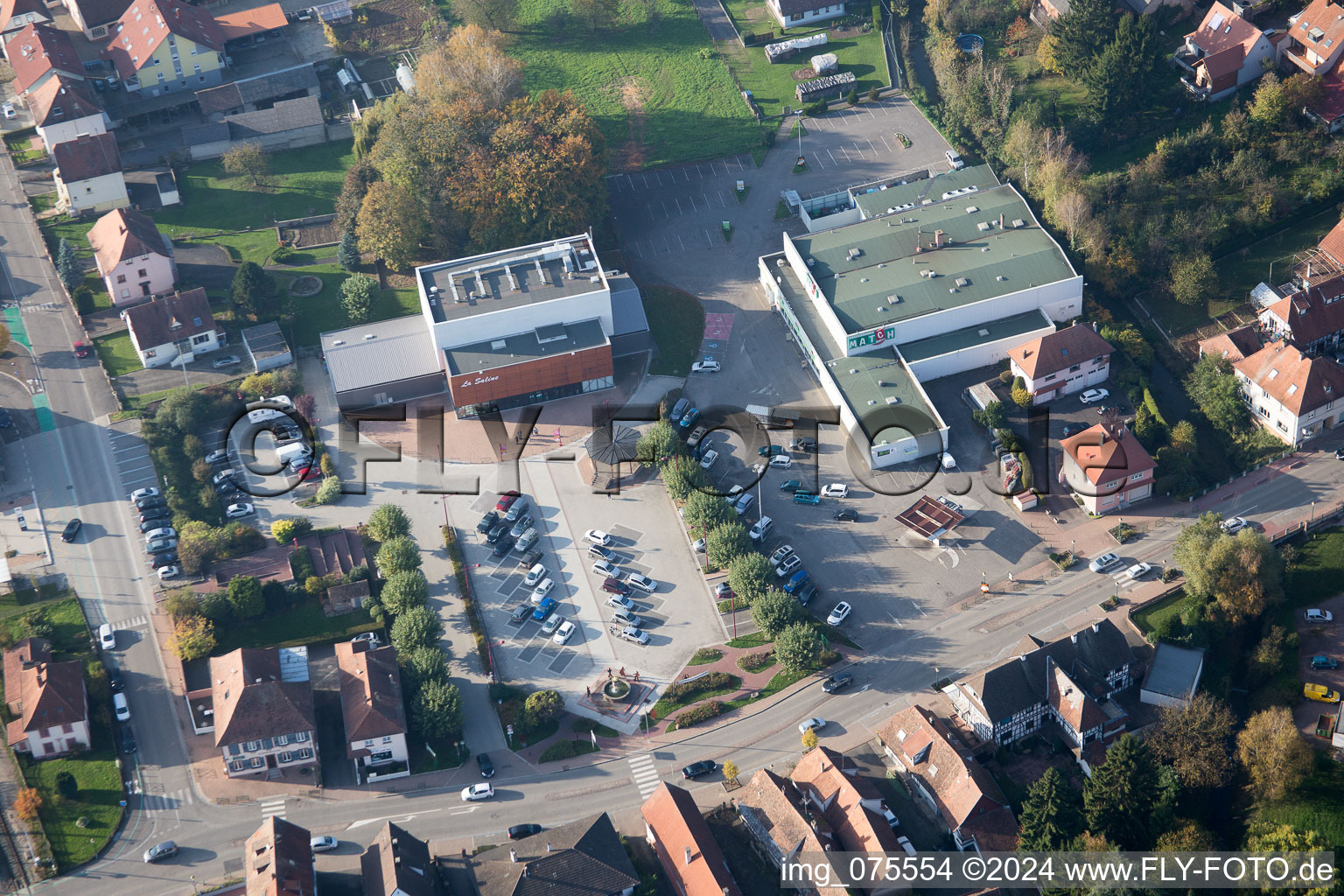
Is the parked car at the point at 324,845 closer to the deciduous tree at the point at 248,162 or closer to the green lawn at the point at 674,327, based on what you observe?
the green lawn at the point at 674,327

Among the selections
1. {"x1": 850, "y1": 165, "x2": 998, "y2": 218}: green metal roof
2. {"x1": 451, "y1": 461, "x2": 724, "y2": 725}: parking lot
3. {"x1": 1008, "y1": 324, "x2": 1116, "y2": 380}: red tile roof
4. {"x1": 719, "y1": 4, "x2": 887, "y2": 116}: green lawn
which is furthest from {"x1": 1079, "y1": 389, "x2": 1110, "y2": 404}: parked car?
{"x1": 719, "y1": 4, "x2": 887, "y2": 116}: green lawn

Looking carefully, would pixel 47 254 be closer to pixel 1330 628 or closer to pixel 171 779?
pixel 171 779

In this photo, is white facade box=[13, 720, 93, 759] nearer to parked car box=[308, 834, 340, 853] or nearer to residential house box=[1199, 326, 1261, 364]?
parked car box=[308, 834, 340, 853]

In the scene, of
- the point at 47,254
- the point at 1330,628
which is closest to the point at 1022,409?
the point at 1330,628

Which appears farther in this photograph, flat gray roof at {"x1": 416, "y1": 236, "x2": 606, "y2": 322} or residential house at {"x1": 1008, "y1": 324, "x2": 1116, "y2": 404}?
flat gray roof at {"x1": 416, "y1": 236, "x2": 606, "y2": 322}

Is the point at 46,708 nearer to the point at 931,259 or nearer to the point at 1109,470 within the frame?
the point at 1109,470

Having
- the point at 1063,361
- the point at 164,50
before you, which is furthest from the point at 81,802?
the point at 164,50
